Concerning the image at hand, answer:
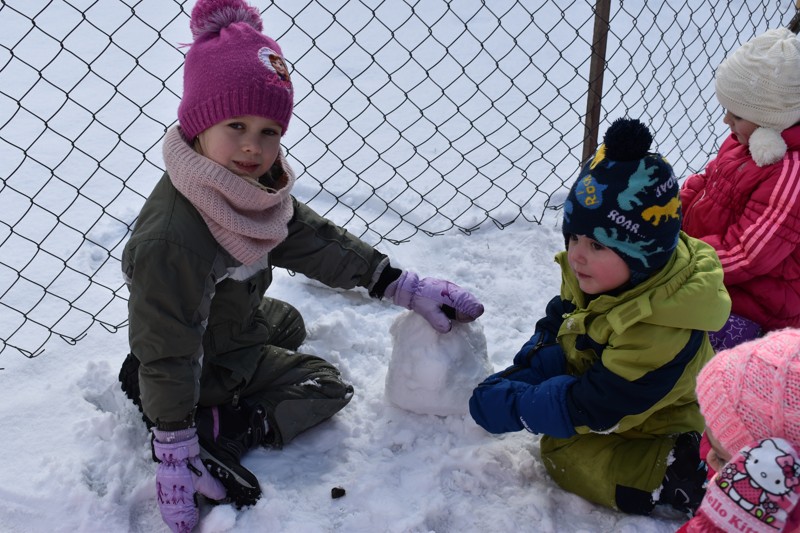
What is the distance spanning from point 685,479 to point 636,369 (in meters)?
0.39

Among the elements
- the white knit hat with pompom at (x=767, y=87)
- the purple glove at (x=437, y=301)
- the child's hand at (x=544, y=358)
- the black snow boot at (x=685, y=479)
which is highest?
the white knit hat with pompom at (x=767, y=87)

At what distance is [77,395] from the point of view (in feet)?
7.72

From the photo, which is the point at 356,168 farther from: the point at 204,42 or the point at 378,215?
the point at 204,42

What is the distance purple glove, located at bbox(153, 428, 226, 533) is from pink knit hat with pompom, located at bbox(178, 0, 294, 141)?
809 mm

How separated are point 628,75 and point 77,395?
4683mm

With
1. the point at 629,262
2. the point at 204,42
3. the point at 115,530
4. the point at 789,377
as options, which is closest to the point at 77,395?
the point at 115,530

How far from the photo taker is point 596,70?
3.25 meters

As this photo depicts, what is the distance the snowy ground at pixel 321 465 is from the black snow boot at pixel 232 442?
5cm

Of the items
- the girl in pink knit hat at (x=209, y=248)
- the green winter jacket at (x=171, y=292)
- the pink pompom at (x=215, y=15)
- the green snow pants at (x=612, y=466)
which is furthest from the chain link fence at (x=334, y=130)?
the green snow pants at (x=612, y=466)

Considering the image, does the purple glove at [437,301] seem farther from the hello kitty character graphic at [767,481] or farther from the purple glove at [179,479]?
the hello kitty character graphic at [767,481]

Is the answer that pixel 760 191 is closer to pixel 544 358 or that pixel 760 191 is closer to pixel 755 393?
pixel 544 358

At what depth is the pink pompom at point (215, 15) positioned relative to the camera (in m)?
1.90

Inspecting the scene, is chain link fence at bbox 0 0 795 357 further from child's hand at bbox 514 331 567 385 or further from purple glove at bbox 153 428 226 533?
child's hand at bbox 514 331 567 385

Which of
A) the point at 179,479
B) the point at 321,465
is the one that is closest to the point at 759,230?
the point at 321,465
